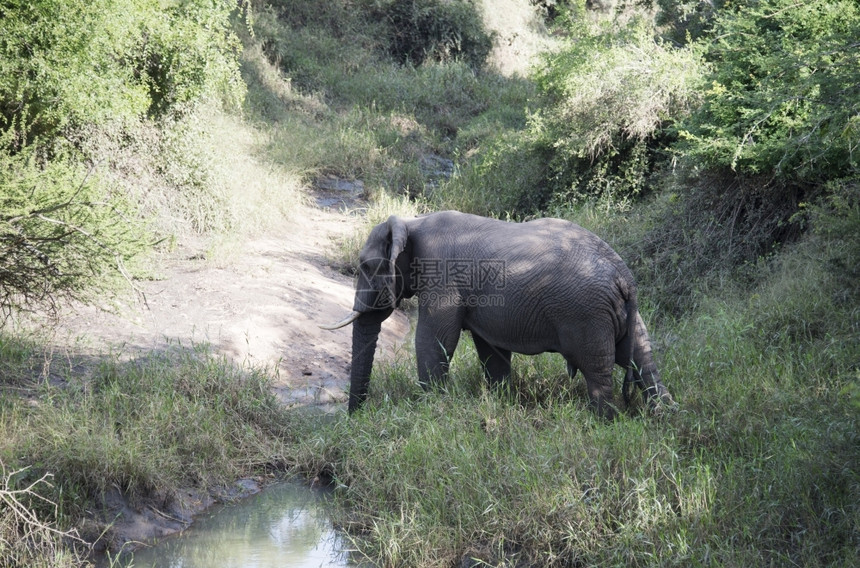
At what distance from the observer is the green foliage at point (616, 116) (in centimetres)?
1195

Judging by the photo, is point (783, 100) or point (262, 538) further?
point (783, 100)

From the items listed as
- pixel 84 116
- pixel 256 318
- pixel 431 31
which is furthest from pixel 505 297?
pixel 431 31

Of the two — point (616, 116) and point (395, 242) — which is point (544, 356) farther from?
point (616, 116)

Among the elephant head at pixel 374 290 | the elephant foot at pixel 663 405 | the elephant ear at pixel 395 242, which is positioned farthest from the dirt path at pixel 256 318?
the elephant foot at pixel 663 405

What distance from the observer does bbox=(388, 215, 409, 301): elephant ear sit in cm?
704

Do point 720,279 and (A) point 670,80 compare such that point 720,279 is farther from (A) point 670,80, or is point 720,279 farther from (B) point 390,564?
(B) point 390,564

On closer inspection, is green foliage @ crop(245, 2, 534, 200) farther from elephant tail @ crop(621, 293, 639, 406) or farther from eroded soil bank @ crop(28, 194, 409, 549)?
elephant tail @ crop(621, 293, 639, 406)

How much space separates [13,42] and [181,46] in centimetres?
291

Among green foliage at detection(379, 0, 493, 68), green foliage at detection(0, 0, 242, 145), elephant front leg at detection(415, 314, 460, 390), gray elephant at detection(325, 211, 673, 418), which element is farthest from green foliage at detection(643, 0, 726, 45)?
elephant front leg at detection(415, 314, 460, 390)

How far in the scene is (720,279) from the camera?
29.7ft

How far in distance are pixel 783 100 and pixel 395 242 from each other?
3486mm

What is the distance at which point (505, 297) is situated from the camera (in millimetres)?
6633

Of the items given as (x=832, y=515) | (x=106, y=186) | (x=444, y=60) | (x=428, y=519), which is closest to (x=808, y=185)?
(x=832, y=515)

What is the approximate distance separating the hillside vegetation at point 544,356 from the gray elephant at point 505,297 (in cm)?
31
